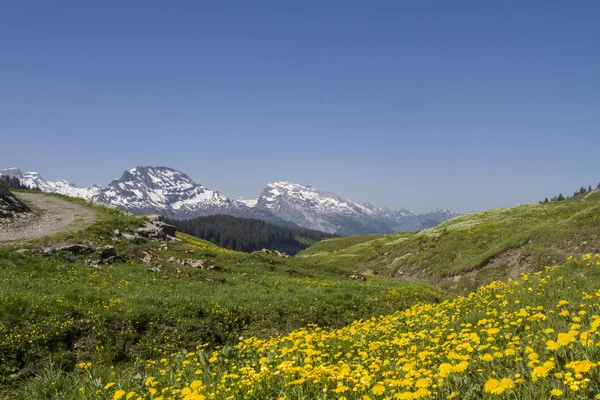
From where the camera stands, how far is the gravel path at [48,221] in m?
29.5

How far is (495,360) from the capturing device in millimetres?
6109

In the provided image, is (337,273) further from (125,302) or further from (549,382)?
(549,382)

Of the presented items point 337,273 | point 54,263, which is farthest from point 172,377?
point 337,273

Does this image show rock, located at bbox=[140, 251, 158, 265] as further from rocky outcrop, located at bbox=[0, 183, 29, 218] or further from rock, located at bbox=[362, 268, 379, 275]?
rock, located at bbox=[362, 268, 379, 275]

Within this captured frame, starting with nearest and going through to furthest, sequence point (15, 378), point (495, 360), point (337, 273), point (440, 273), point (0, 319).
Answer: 1. point (495, 360)
2. point (15, 378)
3. point (0, 319)
4. point (337, 273)
5. point (440, 273)

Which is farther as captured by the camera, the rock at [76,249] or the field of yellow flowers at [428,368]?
the rock at [76,249]

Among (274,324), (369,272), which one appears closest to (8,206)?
(274,324)

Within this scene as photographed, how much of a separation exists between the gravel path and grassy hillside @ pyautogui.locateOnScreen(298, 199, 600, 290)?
24482 millimetres

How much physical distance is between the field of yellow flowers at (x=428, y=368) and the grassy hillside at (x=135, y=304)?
8.06ft

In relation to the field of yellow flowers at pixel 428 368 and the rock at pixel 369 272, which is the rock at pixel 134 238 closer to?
the field of yellow flowers at pixel 428 368

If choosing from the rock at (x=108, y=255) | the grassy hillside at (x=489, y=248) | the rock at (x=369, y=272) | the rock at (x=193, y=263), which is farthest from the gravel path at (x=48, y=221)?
the rock at (x=369, y=272)

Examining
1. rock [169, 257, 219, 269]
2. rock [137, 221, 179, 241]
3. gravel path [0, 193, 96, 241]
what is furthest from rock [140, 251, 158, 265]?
gravel path [0, 193, 96, 241]

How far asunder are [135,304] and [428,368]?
12.9 meters

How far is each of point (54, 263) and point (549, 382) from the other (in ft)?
81.3
